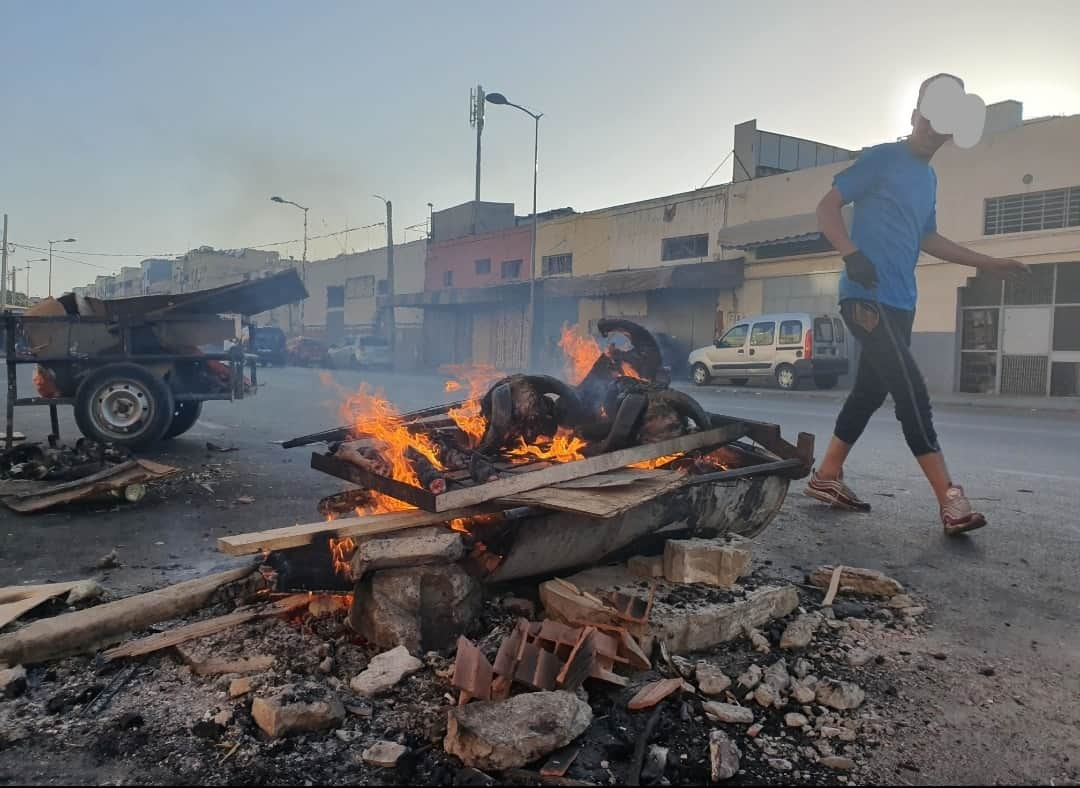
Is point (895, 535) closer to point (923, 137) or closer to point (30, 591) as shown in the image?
point (923, 137)

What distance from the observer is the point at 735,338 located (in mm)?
21391

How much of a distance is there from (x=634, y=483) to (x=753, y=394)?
54.6 ft

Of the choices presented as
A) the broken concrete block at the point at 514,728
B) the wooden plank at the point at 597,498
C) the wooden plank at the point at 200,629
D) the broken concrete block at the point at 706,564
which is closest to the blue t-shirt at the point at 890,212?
the broken concrete block at the point at 706,564

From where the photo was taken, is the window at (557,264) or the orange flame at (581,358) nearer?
the orange flame at (581,358)

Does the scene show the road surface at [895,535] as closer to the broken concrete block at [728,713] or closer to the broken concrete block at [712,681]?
the broken concrete block at [728,713]

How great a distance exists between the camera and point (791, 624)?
3035 mm

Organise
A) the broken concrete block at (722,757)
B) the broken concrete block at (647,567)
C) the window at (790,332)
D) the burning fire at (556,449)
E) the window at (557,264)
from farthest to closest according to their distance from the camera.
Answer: the window at (557,264) → the window at (790,332) → the burning fire at (556,449) → the broken concrete block at (647,567) → the broken concrete block at (722,757)

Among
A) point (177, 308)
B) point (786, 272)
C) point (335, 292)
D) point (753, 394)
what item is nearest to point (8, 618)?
point (177, 308)

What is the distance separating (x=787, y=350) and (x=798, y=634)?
58.6 feet

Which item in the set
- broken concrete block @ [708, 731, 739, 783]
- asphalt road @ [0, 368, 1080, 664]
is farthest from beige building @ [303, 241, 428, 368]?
broken concrete block @ [708, 731, 739, 783]

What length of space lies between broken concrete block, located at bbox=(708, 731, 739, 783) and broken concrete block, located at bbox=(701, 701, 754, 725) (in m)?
0.12

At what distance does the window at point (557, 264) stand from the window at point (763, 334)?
40.6ft

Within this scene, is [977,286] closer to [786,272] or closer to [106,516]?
[786,272]

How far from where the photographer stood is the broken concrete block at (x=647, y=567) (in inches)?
132
